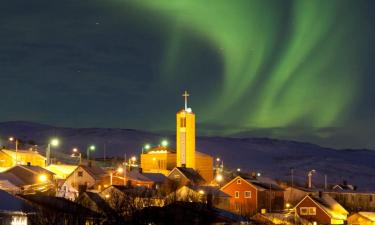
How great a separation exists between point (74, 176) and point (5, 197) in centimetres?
4101

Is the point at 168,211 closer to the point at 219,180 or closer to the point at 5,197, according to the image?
the point at 5,197

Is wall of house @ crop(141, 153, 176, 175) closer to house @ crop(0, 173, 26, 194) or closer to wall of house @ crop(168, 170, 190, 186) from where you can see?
wall of house @ crop(168, 170, 190, 186)

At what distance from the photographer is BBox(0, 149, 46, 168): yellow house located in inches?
3812

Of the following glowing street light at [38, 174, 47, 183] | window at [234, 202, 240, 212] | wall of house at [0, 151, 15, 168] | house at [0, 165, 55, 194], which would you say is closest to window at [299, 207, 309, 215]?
window at [234, 202, 240, 212]

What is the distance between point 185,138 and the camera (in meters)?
112

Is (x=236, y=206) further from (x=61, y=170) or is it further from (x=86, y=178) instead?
(x=61, y=170)

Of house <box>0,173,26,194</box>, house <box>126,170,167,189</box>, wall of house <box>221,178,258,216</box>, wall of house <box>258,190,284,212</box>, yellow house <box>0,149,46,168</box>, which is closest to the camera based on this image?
house <box>0,173,26,194</box>

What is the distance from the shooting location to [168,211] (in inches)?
1686

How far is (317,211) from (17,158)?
4069 centimetres

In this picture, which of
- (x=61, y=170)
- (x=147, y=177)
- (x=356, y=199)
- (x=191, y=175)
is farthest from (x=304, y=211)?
(x=61, y=170)

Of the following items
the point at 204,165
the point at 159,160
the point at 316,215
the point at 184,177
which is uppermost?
the point at 159,160

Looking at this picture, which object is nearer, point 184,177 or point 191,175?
point 184,177

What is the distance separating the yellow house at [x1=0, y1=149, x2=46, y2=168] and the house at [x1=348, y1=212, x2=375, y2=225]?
39588 millimetres

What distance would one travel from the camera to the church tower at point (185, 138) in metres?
110
